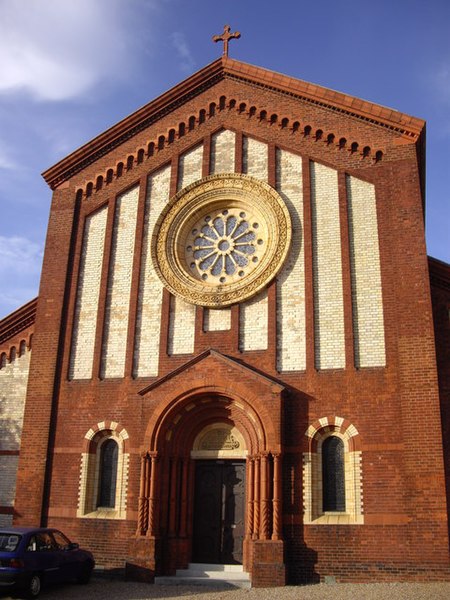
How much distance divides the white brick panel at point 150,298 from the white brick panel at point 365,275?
5.53m

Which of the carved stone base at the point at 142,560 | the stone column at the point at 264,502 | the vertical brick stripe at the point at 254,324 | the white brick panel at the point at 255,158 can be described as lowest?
the carved stone base at the point at 142,560

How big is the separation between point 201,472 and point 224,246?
21.2ft

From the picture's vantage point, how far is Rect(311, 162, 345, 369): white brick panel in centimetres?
1708

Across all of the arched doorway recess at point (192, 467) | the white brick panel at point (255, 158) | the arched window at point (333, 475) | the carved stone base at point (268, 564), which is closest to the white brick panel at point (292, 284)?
the white brick panel at point (255, 158)

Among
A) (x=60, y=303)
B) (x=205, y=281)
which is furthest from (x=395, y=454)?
(x=60, y=303)

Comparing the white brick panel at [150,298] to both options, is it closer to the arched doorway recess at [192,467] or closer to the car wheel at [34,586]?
the arched doorway recess at [192,467]

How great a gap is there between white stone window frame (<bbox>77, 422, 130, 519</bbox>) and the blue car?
80.2 inches

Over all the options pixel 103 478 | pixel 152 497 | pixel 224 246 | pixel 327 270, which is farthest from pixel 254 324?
pixel 103 478

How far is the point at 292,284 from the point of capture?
59.0 feet

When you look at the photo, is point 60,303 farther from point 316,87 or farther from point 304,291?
point 316,87

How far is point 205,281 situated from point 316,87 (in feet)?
21.8

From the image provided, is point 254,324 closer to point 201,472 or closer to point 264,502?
point 201,472

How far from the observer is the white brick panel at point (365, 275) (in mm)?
16797

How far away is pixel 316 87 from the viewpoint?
771 inches
